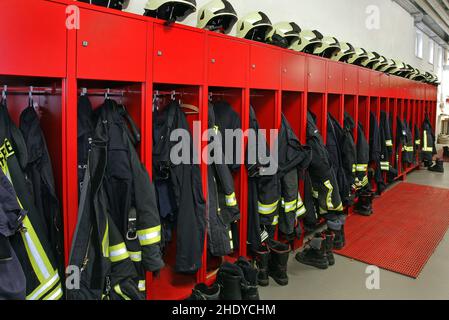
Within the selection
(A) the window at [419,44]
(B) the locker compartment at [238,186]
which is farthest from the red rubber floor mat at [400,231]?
(A) the window at [419,44]

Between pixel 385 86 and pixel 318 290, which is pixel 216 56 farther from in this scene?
pixel 385 86

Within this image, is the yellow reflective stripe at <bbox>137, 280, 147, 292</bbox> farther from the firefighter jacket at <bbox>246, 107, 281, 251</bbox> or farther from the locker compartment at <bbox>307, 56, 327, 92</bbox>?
the locker compartment at <bbox>307, 56, 327, 92</bbox>

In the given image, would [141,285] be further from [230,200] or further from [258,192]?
[258,192]

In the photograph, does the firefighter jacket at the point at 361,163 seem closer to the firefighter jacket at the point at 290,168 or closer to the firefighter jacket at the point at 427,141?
the firefighter jacket at the point at 290,168

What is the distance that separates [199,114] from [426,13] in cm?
832

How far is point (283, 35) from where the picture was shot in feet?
10.0

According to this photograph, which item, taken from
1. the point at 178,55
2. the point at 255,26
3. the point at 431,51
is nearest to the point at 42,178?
the point at 178,55

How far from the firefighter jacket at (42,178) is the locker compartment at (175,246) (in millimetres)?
650

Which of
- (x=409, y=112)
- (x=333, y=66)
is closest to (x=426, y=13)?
(x=409, y=112)

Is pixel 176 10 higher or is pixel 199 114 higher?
pixel 176 10

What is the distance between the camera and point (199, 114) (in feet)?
7.25

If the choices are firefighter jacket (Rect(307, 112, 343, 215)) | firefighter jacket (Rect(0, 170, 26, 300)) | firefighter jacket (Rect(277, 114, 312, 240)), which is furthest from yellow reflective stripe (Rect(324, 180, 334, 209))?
firefighter jacket (Rect(0, 170, 26, 300))

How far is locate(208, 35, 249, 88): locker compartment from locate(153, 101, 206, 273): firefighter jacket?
357 mm

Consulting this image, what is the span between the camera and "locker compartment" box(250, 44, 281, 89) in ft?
8.48
